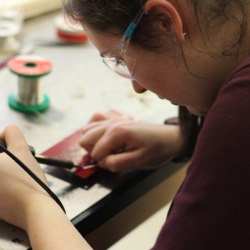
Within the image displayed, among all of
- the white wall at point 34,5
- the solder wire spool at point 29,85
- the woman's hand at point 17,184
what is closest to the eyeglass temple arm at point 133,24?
the woman's hand at point 17,184

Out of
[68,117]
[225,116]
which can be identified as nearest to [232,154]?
[225,116]

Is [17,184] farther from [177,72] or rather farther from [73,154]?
[177,72]

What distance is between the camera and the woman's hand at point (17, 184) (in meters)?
0.79

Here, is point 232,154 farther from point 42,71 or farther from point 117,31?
point 42,71

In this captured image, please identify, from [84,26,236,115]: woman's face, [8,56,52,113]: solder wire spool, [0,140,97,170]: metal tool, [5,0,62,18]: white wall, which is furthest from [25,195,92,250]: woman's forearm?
[5,0,62,18]: white wall

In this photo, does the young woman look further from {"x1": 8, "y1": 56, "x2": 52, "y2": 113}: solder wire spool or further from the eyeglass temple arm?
{"x1": 8, "y1": 56, "x2": 52, "y2": 113}: solder wire spool

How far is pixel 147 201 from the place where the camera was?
1013 mm

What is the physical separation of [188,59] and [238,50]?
0.08 m

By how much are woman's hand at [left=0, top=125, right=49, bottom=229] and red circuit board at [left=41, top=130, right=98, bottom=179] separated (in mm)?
112

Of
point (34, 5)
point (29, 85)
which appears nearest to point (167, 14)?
point (29, 85)

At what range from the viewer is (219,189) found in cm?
59

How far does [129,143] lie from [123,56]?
26cm

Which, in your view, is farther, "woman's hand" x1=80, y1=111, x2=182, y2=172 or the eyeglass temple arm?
"woman's hand" x1=80, y1=111, x2=182, y2=172

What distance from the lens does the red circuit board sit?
3.17 ft
